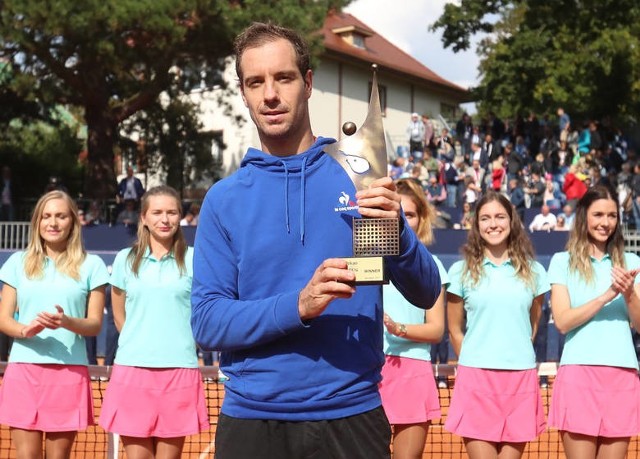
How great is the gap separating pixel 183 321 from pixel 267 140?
2957 millimetres

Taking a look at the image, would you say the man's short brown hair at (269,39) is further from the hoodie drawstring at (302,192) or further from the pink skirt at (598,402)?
the pink skirt at (598,402)

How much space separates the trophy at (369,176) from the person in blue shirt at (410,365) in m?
2.84

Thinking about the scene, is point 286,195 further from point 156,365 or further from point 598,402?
point 598,402

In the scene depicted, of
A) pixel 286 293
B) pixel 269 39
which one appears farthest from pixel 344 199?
pixel 269 39

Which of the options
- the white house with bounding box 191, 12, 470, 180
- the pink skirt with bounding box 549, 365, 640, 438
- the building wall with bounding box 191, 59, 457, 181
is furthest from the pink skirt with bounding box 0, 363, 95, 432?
the building wall with bounding box 191, 59, 457, 181

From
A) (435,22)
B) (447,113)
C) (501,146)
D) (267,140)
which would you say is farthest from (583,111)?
(267,140)

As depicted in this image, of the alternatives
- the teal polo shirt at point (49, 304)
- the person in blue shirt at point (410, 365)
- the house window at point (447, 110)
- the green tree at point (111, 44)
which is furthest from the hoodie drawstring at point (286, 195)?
the house window at point (447, 110)

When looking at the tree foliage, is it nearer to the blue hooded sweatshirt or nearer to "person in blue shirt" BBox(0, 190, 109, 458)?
"person in blue shirt" BBox(0, 190, 109, 458)

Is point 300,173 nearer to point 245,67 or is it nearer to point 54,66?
point 245,67

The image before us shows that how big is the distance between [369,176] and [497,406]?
3.11 metres

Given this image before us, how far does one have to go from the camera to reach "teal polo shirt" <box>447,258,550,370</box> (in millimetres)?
5184

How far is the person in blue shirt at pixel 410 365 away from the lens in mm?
5258

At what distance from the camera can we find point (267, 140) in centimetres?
256

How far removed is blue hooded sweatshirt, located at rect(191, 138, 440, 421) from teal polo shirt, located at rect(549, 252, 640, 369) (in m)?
2.82
